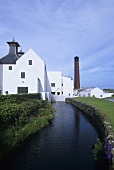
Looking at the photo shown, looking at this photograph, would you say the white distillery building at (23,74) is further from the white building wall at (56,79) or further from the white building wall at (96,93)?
the white building wall at (96,93)

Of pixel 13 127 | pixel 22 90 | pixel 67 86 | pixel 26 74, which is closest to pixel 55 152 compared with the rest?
pixel 13 127

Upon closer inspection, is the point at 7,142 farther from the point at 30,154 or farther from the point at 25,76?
the point at 25,76

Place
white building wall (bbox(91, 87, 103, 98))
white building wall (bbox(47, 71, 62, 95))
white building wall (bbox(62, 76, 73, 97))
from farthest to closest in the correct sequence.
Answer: white building wall (bbox(62, 76, 73, 97)) → white building wall (bbox(91, 87, 103, 98)) → white building wall (bbox(47, 71, 62, 95))

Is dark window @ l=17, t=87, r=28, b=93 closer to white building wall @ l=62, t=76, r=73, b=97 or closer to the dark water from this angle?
white building wall @ l=62, t=76, r=73, b=97

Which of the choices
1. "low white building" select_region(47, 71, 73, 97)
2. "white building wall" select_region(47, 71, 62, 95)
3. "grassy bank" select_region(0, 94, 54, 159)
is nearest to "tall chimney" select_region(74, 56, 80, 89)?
"low white building" select_region(47, 71, 73, 97)

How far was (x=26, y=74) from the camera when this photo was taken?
35125 mm

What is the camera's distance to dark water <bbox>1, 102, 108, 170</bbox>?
812 cm

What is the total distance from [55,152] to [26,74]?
1053 inches

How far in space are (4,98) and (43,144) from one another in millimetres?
8657

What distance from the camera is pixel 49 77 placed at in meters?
46.9

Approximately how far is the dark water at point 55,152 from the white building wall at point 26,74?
2171 cm

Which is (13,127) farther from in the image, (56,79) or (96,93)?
(96,93)

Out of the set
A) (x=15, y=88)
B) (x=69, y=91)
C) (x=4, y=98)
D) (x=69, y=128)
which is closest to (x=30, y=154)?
(x=69, y=128)

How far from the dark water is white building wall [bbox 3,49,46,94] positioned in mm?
21706
